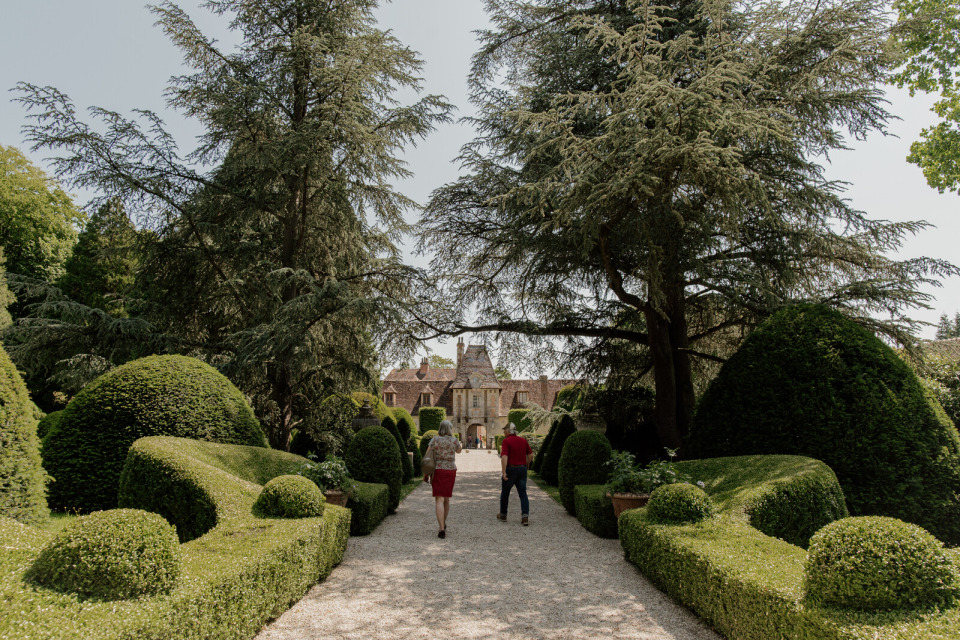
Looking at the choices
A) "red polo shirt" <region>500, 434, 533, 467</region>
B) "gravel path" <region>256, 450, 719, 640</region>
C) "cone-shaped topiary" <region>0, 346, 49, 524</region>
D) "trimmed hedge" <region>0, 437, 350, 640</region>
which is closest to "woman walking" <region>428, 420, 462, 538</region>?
"gravel path" <region>256, 450, 719, 640</region>

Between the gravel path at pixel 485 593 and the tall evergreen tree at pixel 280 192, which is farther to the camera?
the tall evergreen tree at pixel 280 192

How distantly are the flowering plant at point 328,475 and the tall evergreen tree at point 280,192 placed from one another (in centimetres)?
319

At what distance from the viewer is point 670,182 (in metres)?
7.79

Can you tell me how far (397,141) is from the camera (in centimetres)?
1188

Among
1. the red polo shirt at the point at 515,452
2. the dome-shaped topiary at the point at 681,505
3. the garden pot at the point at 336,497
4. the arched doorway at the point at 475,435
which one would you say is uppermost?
the red polo shirt at the point at 515,452

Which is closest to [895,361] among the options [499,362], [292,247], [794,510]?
[794,510]

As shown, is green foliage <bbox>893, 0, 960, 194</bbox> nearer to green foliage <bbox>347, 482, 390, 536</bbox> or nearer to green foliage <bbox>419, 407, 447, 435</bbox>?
green foliage <bbox>347, 482, 390, 536</bbox>

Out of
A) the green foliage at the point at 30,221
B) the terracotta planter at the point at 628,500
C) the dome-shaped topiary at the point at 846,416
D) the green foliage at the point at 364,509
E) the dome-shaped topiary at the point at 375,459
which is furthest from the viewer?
the green foliage at the point at 30,221

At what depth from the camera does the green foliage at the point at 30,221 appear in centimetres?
2020

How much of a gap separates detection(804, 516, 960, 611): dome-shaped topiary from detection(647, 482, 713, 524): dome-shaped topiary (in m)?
→ 2.19

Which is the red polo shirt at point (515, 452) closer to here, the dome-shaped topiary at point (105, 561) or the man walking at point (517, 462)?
the man walking at point (517, 462)

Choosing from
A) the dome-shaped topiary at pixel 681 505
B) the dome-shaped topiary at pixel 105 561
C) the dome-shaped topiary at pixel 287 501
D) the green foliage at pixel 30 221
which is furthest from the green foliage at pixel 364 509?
the green foliage at pixel 30 221

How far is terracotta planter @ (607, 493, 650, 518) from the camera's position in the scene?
6.88 m

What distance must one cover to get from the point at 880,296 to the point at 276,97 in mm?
11986
